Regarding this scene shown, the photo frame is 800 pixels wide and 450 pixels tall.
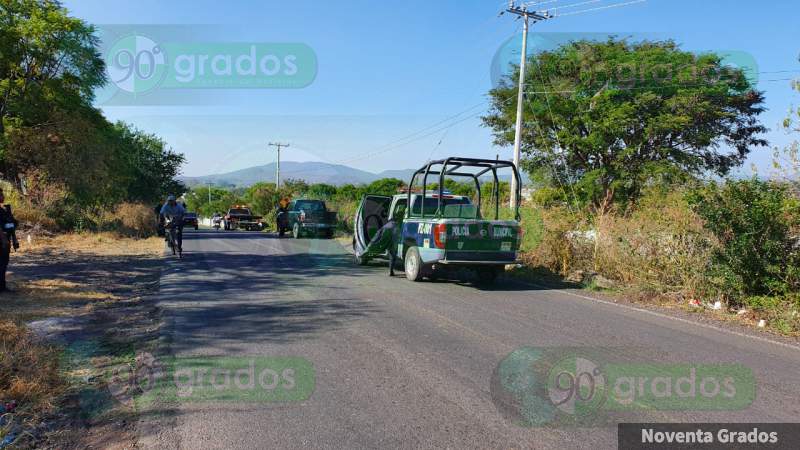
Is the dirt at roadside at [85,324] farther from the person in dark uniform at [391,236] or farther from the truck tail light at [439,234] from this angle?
the truck tail light at [439,234]

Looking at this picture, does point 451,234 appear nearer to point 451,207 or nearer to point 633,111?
point 451,207

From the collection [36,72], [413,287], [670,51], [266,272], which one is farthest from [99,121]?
[670,51]

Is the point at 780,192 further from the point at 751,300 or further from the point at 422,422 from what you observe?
the point at 422,422

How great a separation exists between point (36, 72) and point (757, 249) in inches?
918

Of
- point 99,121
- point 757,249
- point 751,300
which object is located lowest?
point 751,300

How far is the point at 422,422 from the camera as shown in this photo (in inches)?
162

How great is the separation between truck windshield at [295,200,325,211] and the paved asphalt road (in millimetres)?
15209

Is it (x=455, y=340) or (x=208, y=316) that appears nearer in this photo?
(x=455, y=340)

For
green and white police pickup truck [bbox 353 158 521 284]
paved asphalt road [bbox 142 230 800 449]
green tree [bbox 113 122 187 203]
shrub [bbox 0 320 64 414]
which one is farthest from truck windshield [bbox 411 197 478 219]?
green tree [bbox 113 122 187 203]

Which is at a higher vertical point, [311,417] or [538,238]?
[538,238]

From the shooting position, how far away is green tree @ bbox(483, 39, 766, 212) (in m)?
28.0

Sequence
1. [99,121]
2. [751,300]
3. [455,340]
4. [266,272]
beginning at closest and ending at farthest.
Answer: [455,340], [751,300], [266,272], [99,121]

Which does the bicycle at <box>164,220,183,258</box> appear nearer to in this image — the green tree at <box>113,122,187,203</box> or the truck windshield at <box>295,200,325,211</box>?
the truck windshield at <box>295,200,325,211</box>

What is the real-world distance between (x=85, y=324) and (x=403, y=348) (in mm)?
4259
